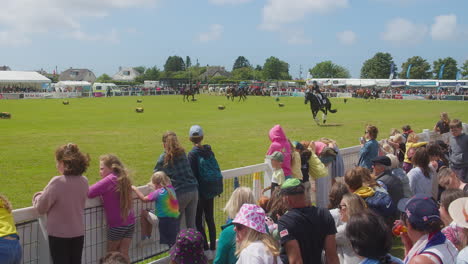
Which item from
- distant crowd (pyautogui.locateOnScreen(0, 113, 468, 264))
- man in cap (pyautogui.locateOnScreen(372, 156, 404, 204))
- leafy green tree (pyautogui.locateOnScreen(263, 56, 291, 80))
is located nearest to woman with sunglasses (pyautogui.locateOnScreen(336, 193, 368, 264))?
distant crowd (pyautogui.locateOnScreen(0, 113, 468, 264))

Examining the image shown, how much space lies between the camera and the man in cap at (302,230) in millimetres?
3633

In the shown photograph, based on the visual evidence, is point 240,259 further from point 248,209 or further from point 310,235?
point 310,235

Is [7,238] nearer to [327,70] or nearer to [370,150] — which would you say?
[370,150]

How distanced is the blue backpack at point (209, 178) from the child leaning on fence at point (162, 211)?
605mm

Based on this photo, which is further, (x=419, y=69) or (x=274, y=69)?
(x=274, y=69)

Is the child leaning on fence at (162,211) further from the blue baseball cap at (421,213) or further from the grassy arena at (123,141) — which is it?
the grassy arena at (123,141)

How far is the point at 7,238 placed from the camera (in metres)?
3.63

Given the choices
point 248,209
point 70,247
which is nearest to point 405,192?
point 248,209

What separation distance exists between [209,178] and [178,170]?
0.50 meters

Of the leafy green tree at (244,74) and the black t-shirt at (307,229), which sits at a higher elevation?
the leafy green tree at (244,74)

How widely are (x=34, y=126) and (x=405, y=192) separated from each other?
19624 millimetres

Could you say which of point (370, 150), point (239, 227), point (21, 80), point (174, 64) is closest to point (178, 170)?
point (239, 227)

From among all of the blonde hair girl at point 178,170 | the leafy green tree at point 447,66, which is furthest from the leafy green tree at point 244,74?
the blonde hair girl at point 178,170

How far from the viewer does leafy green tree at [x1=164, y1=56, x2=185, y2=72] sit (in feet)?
598
